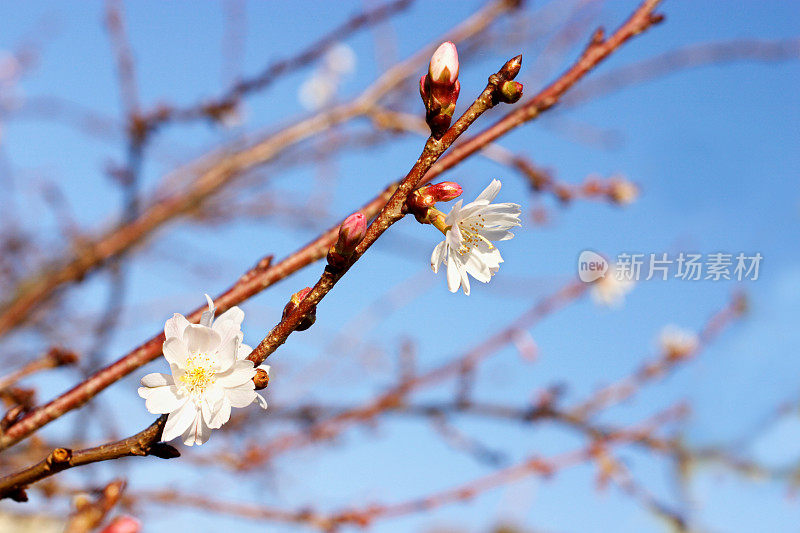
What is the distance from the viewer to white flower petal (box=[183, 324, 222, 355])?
3.03 feet

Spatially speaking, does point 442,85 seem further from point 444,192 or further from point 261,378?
point 261,378

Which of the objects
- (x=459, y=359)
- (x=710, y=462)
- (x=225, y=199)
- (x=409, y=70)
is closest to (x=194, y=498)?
(x=459, y=359)

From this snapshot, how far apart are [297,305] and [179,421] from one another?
238 millimetres

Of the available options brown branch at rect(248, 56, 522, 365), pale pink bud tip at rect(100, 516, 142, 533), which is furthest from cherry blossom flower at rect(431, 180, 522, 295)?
pale pink bud tip at rect(100, 516, 142, 533)

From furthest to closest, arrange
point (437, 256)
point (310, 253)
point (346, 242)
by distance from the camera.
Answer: point (310, 253), point (437, 256), point (346, 242)

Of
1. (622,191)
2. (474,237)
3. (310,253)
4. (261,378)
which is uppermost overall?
(622,191)

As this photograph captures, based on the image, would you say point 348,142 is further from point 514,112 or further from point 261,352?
point 261,352

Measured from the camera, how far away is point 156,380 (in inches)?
36.9

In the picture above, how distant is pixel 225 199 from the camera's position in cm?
370

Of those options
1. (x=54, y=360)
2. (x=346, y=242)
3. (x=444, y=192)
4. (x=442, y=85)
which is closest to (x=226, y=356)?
(x=346, y=242)

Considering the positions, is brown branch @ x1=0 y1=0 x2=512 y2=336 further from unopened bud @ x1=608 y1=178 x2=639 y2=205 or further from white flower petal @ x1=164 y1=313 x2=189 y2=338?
white flower petal @ x1=164 y1=313 x2=189 y2=338

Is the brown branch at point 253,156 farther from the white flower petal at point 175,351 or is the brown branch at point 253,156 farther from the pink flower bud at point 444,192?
the pink flower bud at point 444,192

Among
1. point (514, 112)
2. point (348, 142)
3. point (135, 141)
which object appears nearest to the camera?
point (514, 112)

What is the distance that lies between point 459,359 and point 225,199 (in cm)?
167
